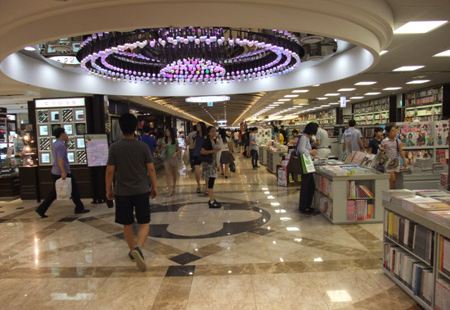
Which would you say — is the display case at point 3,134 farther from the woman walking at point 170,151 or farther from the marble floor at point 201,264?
the woman walking at point 170,151

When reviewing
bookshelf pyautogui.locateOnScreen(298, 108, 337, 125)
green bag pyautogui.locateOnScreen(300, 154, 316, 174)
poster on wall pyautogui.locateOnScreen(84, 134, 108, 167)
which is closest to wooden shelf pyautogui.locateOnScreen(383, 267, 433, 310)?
green bag pyautogui.locateOnScreen(300, 154, 316, 174)

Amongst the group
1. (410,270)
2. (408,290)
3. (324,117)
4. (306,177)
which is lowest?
(408,290)

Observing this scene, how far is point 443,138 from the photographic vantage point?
Answer: 751 cm

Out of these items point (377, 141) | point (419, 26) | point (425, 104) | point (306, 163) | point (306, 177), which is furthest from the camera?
point (425, 104)

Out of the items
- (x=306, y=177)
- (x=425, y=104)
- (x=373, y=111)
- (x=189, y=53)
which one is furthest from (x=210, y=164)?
(x=373, y=111)

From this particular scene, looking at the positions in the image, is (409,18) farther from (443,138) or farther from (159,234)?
(159,234)

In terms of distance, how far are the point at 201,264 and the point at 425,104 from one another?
1340 centimetres

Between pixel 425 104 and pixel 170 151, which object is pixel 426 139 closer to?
pixel 170 151

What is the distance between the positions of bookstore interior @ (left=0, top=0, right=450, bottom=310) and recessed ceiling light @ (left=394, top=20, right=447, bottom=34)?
42 mm

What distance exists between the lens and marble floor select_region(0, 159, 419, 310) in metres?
3.26

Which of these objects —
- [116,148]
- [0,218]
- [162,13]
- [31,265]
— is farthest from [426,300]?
[0,218]

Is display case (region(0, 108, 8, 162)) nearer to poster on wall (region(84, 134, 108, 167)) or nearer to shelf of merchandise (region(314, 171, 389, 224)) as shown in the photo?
poster on wall (region(84, 134, 108, 167))

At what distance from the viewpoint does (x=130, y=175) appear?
389cm

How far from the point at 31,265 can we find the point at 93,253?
713mm
